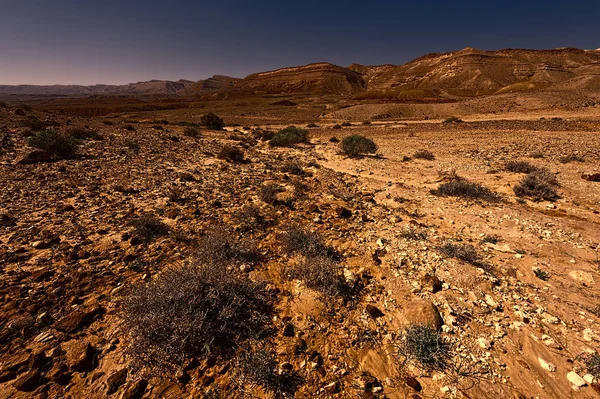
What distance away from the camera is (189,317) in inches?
137

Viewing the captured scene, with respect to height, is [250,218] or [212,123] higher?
[212,123]

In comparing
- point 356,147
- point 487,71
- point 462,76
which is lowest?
point 356,147

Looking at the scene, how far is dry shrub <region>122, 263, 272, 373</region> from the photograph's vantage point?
3289 mm

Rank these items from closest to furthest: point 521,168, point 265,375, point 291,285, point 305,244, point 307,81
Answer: point 265,375
point 291,285
point 305,244
point 521,168
point 307,81

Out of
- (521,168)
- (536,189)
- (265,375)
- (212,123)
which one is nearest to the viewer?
(265,375)

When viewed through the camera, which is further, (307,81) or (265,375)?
(307,81)

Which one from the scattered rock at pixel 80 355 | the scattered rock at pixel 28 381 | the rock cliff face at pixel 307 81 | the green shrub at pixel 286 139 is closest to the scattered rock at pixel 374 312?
the scattered rock at pixel 80 355

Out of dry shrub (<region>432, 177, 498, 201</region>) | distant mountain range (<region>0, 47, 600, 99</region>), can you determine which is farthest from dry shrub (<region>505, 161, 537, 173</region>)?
distant mountain range (<region>0, 47, 600, 99</region>)

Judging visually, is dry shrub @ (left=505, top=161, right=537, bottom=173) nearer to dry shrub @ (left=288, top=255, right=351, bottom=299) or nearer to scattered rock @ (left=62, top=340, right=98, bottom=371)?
dry shrub @ (left=288, top=255, right=351, bottom=299)

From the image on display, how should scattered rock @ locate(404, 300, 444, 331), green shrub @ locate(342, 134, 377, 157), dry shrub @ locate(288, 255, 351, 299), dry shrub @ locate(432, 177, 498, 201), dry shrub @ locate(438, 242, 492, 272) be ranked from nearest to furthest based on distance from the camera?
scattered rock @ locate(404, 300, 444, 331)
dry shrub @ locate(288, 255, 351, 299)
dry shrub @ locate(438, 242, 492, 272)
dry shrub @ locate(432, 177, 498, 201)
green shrub @ locate(342, 134, 377, 157)

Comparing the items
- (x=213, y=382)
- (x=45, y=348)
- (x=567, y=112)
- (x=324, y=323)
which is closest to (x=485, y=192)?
(x=324, y=323)

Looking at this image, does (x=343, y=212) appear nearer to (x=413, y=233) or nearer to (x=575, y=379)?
(x=413, y=233)

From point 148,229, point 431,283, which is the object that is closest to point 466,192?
point 431,283

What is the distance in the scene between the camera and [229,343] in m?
3.53
